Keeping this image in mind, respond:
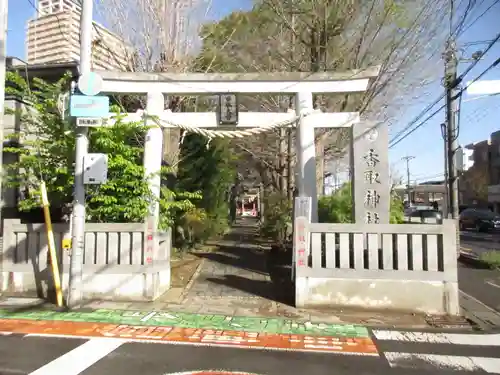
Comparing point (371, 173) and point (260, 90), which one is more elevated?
point (260, 90)

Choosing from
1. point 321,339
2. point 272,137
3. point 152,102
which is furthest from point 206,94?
point 272,137

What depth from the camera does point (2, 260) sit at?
8469 mm

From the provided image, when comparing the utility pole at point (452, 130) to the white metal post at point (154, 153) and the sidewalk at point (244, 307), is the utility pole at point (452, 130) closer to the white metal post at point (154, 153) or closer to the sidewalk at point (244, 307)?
the sidewalk at point (244, 307)

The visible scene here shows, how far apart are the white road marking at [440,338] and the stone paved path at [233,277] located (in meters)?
2.73

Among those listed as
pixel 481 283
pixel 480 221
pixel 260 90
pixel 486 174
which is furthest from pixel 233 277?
pixel 486 174

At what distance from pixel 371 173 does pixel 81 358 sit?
6.45 meters

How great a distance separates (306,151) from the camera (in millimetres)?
9805

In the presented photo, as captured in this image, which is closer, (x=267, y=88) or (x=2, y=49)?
(x=2, y=49)

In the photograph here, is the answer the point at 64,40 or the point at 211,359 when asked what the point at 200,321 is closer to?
the point at 211,359

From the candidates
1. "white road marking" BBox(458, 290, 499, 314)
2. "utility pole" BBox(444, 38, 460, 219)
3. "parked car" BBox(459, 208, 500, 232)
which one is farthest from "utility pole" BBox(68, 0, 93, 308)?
"parked car" BBox(459, 208, 500, 232)

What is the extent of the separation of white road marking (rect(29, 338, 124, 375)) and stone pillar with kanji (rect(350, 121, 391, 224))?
5532 millimetres

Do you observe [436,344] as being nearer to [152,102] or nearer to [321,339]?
[321,339]

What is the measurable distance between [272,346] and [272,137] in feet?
A: 51.0

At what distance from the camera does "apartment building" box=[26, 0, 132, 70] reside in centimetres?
1096
